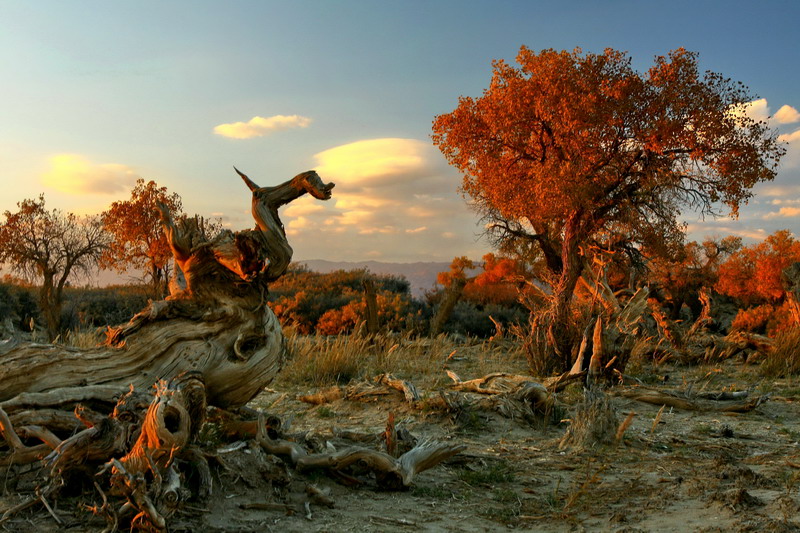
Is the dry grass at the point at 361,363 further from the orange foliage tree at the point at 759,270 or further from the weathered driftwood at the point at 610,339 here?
the orange foliage tree at the point at 759,270

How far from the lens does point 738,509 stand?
4.34 metres

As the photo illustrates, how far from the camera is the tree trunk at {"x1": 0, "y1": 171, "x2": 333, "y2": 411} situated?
4.87 meters

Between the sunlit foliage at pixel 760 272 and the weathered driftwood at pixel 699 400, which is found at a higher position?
the sunlit foliage at pixel 760 272

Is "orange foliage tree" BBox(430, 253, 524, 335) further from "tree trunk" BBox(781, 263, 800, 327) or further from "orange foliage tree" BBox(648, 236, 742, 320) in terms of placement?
"tree trunk" BBox(781, 263, 800, 327)

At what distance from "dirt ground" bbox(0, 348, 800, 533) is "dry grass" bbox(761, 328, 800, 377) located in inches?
137

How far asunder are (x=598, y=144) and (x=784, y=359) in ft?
28.2

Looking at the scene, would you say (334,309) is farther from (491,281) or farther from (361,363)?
(491,281)

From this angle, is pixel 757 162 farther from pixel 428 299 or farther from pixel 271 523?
pixel 271 523

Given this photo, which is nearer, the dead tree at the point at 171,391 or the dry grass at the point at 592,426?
the dead tree at the point at 171,391

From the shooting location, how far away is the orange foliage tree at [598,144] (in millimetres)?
18094

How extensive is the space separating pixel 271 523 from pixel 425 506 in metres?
1.19

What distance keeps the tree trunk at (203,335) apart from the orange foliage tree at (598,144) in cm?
1322

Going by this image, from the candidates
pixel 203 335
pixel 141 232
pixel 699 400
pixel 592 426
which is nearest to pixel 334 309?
pixel 141 232

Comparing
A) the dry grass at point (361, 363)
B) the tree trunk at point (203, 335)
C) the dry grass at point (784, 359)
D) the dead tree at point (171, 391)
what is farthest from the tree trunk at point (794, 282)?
the tree trunk at point (203, 335)
